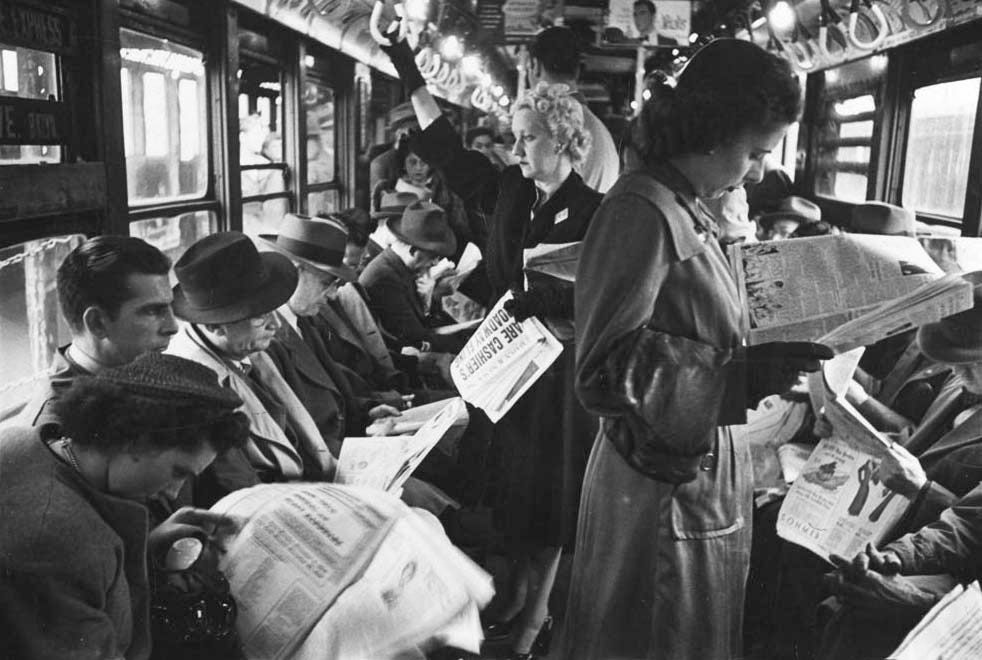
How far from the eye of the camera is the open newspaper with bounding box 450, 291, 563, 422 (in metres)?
2.21

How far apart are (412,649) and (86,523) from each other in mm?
506

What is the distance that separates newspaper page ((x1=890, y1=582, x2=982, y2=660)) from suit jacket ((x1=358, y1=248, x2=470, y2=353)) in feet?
10.1

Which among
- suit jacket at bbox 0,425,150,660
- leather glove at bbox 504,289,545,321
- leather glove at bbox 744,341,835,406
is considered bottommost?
suit jacket at bbox 0,425,150,660

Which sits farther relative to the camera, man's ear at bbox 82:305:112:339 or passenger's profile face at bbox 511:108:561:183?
passenger's profile face at bbox 511:108:561:183

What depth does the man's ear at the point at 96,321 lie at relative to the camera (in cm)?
187

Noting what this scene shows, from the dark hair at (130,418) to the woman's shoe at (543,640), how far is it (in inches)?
67.1

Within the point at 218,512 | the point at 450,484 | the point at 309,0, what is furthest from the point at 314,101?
the point at 218,512

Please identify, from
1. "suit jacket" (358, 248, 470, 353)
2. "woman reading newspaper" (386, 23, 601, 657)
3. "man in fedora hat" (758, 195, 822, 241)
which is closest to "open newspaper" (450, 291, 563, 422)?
"woman reading newspaper" (386, 23, 601, 657)

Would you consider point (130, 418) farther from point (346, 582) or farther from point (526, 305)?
point (526, 305)

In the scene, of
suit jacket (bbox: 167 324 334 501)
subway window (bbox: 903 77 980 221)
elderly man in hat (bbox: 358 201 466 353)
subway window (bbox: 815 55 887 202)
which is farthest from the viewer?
subway window (bbox: 815 55 887 202)

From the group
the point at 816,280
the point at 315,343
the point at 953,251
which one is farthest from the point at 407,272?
the point at 816,280

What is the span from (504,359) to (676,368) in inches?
36.3

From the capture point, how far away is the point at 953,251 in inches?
117

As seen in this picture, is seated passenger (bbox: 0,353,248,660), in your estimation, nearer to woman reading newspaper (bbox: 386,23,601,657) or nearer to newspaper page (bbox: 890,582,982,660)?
newspaper page (bbox: 890,582,982,660)
